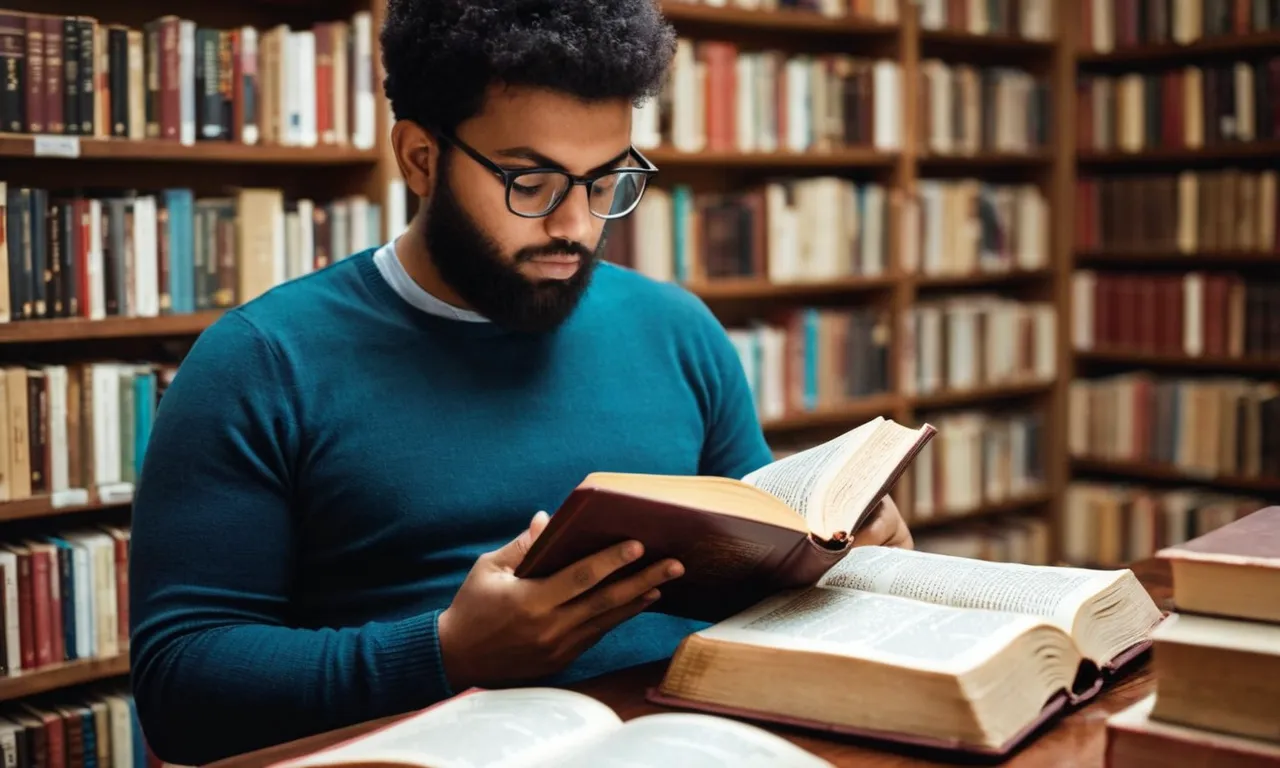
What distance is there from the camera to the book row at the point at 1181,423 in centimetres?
332

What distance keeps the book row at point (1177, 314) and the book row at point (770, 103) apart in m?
0.89

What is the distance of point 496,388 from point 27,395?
1.10 meters

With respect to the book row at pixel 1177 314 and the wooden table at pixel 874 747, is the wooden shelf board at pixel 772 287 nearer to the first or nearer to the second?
the book row at pixel 1177 314

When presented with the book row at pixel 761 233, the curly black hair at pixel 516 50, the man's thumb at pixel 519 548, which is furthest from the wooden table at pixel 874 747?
the book row at pixel 761 233

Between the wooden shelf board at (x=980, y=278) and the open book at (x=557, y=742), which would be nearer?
the open book at (x=557, y=742)

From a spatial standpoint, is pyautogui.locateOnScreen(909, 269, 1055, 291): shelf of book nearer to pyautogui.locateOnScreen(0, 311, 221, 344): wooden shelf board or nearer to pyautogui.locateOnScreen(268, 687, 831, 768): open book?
pyautogui.locateOnScreen(0, 311, 221, 344): wooden shelf board

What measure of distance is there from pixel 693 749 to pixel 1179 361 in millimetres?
3261

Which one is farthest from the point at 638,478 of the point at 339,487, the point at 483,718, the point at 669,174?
the point at 669,174

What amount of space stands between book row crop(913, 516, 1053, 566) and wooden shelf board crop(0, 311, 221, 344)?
2142 millimetres

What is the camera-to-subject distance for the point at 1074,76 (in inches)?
146

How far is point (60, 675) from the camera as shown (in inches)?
80.4

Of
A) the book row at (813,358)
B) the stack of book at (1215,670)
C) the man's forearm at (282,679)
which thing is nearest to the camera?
the stack of book at (1215,670)

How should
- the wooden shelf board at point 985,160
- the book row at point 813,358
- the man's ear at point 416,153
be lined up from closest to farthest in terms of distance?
1. the man's ear at point 416,153
2. the book row at point 813,358
3. the wooden shelf board at point 985,160

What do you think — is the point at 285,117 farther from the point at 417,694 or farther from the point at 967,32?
the point at 967,32
